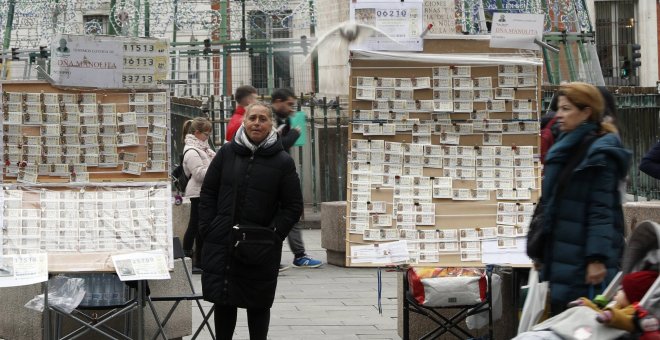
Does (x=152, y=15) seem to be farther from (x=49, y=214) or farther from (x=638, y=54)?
(x=638, y=54)

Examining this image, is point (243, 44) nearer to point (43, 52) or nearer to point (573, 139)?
point (43, 52)

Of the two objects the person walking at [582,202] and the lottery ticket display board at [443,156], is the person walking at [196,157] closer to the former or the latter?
the lottery ticket display board at [443,156]

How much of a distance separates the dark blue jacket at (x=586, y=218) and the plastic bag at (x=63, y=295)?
3414mm

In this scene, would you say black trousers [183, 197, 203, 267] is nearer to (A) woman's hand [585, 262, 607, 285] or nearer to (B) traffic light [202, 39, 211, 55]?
(B) traffic light [202, 39, 211, 55]

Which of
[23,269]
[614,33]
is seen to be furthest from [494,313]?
[614,33]

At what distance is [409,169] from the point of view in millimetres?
9031

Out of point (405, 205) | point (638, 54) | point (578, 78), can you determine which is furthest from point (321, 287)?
point (638, 54)

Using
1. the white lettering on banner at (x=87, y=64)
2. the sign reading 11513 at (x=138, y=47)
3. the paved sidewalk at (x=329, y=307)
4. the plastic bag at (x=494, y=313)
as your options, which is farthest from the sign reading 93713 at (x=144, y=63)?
the plastic bag at (x=494, y=313)

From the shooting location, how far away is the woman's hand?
6.03m

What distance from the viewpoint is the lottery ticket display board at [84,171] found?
28.3 feet

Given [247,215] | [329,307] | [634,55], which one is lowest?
[329,307]

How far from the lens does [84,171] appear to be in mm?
9055

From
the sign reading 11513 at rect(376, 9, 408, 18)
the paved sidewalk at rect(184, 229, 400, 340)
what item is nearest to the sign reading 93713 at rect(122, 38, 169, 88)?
the sign reading 11513 at rect(376, 9, 408, 18)

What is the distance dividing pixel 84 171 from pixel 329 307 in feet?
9.75
